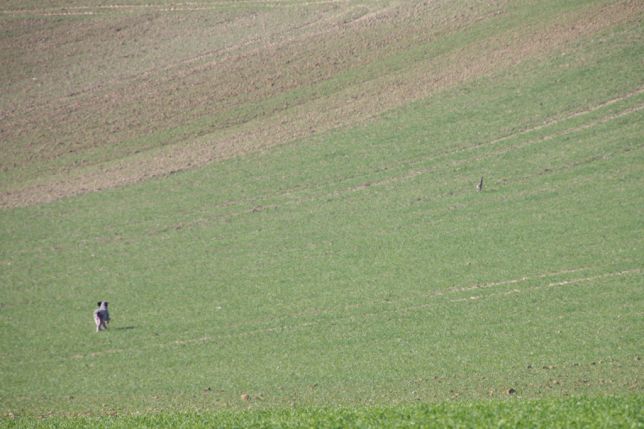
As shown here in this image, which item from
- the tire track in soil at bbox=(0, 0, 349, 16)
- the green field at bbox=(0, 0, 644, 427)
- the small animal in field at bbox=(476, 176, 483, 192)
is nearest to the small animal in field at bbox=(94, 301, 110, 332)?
the green field at bbox=(0, 0, 644, 427)

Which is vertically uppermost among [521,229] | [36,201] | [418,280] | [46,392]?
[36,201]

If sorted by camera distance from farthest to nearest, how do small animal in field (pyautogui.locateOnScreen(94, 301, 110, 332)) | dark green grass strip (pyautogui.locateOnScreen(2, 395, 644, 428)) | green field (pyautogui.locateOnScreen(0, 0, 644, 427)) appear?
1. small animal in field (pyautogui.locateOnScreen(94, 301, 110, 332))
2. green field (pyautogui.locateOnScreen(0, 0, 644, 427))
3. dark green grass strip (pyautogui.locateOnScreen(2, 395, 644, 428))

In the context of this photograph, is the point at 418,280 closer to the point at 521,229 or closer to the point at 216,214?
the point at 521,229

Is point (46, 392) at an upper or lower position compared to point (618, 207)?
lower

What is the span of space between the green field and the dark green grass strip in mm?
109

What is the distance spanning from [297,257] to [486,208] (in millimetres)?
8725

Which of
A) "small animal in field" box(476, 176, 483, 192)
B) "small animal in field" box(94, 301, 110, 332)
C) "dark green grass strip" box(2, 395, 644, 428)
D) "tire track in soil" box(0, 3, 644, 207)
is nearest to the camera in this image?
"dark green grass strip" box(2, 395, 644, 428)

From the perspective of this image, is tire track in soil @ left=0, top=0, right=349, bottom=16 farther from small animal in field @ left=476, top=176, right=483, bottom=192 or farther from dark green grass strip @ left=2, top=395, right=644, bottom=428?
dark green grass strip @ left=2, top=395, right=644, bottom=428

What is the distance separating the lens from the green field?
2528 centimetres

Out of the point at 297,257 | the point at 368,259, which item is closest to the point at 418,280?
the point at 368,259

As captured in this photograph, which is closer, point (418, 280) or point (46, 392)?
point (46, 392)

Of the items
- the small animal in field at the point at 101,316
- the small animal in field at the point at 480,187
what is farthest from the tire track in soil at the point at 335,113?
the small animal in field at the point at 101,316

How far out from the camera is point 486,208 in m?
39.7

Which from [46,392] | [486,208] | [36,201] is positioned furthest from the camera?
[36,201]
